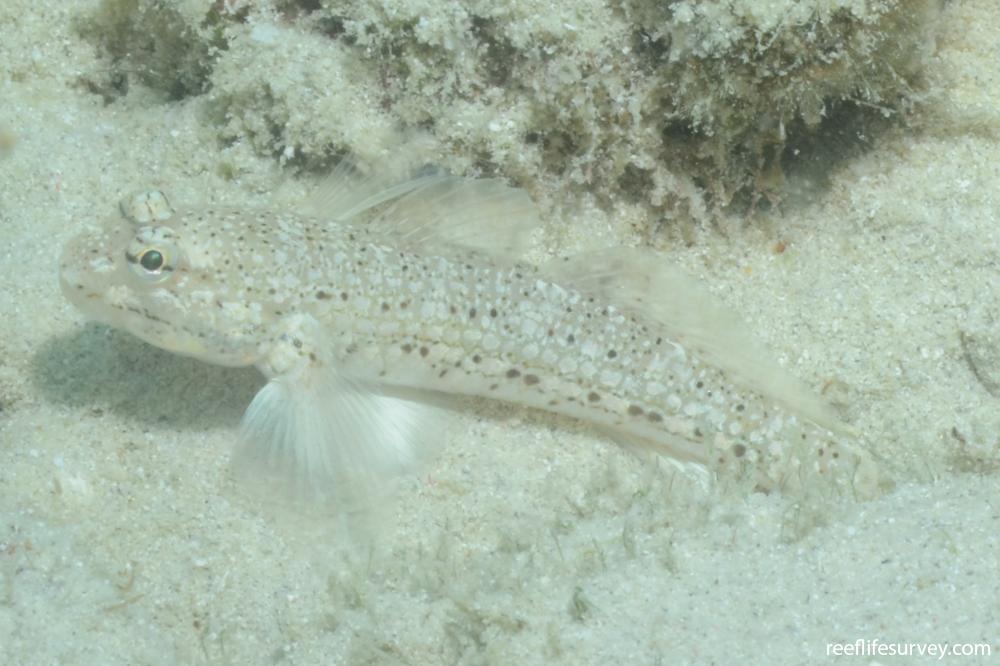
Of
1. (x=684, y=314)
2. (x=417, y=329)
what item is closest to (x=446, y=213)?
(x=417, y=329)

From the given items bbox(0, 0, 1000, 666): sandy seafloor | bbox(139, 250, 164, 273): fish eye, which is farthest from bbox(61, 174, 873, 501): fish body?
bbox(0, 0, 1000, 666): sandy seafloor

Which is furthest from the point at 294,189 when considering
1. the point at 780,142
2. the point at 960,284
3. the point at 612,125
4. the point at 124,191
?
the point at 960,284

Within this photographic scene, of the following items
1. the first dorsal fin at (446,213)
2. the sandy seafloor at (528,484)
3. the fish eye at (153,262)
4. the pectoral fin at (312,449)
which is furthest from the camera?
the first dorsal fin at (446,213)

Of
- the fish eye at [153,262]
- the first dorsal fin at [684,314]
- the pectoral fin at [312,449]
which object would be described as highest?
the fish eye at [153,262]

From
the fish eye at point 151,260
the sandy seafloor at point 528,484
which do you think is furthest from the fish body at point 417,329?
the sandy seafloor at point 528,484

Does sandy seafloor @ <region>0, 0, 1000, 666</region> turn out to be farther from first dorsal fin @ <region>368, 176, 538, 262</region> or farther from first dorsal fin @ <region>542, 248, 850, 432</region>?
first dorsal fin @ <region>368, 176, 538, 262</region>

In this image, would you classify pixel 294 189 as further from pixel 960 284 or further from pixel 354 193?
pixel 960 284

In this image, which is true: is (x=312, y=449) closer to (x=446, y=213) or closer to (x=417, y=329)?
(x=417, y=329)

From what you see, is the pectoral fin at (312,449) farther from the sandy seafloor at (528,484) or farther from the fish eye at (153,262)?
the fish eye at (153,262)
